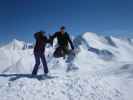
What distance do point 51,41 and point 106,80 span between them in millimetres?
3769

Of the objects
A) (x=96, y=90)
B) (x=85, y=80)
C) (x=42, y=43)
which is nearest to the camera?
(x=96, y=90)

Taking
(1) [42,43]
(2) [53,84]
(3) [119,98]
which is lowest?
(3) [119,98]

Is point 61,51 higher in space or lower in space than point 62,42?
lower

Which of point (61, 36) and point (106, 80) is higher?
point (61, 36)

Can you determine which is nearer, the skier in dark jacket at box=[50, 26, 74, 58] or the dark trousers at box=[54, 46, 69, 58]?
the skier in dark jacket at box=[50, 26, 74, 58]

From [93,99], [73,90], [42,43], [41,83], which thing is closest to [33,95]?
[41,83]

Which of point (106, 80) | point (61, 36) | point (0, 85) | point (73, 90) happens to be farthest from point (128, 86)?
point (0, 85)

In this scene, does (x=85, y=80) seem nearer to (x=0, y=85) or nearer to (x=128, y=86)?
(x=128, y=86)

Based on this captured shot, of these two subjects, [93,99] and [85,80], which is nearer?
[93,99]

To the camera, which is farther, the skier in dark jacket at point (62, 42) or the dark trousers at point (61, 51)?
the dark trousers at point (61, 51)

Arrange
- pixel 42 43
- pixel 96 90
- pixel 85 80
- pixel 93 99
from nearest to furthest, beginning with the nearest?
pixel 93 99 → pixel 96 90 → pixel 85 80 → pixel 42 43

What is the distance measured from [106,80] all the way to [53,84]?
2719mm

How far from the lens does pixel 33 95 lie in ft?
29.3

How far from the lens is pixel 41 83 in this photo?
32.5ft
